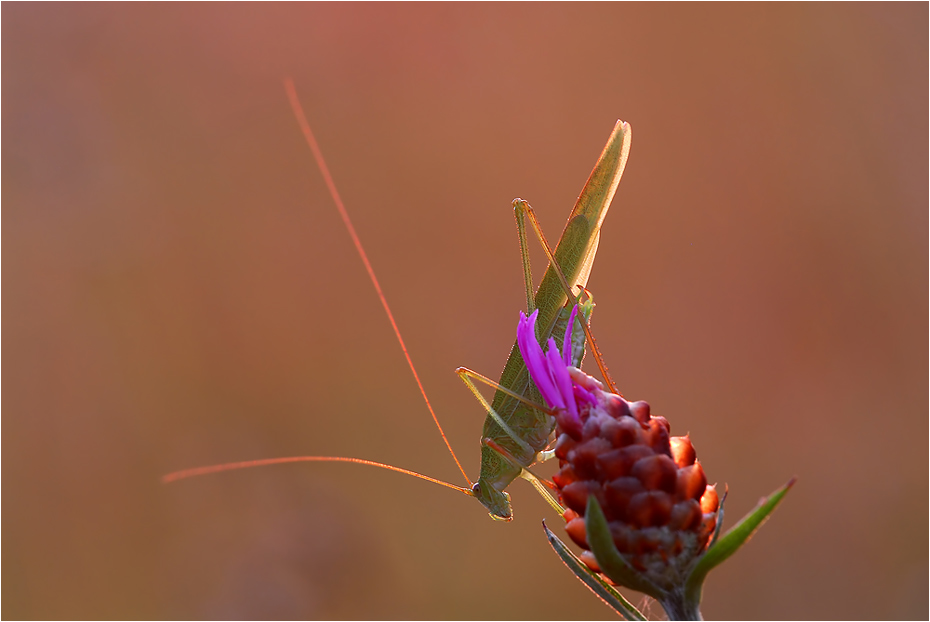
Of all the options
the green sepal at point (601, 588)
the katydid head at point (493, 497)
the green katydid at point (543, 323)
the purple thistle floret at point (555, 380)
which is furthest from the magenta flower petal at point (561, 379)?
the katydid head at point (493, 497)

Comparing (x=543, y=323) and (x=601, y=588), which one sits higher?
(x=543, y=323)

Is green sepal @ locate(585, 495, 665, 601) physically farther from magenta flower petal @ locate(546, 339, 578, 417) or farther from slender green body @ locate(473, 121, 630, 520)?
slender green body @ locate(473, 121, 630, 520)

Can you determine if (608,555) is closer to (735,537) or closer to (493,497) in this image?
(735,537)

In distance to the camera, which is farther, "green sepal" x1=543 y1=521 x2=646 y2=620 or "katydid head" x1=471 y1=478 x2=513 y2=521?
"katydid head" x1=471 y1=478 x2=513 y2=521

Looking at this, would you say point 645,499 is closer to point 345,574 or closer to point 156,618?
point 345,574

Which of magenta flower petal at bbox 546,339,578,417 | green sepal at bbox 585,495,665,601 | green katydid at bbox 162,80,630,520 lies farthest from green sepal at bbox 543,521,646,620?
green katydid at bbox 162,80,630,520

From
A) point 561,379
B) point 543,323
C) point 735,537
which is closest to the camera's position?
point 735,537

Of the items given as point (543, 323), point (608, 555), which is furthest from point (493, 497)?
point (608, 555)
